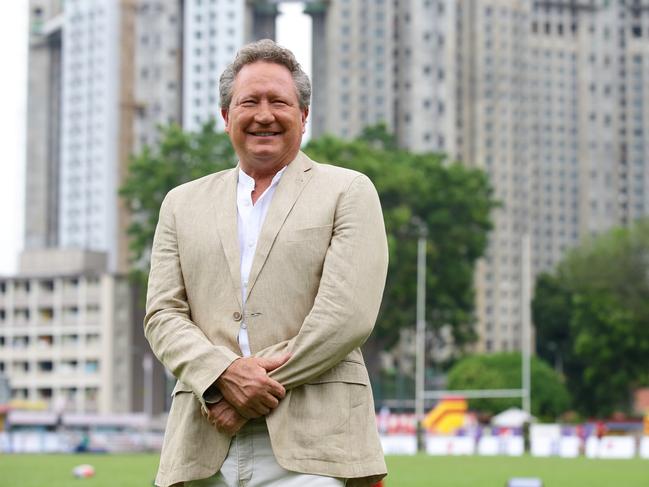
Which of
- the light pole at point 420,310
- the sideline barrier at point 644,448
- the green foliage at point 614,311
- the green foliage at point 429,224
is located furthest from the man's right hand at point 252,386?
the green foliage at point 614,311

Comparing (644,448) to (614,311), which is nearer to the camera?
(644,448)

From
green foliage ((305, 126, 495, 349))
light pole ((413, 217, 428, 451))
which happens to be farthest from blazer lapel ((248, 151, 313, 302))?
green foliage ((305, 126, 495, 349))

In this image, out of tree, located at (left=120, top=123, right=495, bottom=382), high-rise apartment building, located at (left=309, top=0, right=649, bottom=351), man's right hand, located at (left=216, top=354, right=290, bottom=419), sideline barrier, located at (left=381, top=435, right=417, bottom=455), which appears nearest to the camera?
man's right hand, located at (left=216, top=354, right=290, bottom=419)

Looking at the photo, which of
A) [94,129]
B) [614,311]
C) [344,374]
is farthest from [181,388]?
[94,129]

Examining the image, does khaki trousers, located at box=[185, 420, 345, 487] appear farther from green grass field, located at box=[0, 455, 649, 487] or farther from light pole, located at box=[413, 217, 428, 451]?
light pole, located at box=[413, 217, 428, 451]

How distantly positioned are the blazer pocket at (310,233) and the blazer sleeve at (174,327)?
356 mm

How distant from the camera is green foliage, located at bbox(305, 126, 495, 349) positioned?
6134 centimetres

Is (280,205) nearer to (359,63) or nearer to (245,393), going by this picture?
(245,393)

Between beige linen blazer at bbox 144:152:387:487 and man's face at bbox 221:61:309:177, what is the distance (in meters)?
0.09

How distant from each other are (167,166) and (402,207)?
10542 millimetres

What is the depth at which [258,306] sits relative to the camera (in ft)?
12.4

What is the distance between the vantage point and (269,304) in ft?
12.4

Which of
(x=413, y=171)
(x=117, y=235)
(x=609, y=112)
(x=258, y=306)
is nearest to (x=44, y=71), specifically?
(x=117, y=235)

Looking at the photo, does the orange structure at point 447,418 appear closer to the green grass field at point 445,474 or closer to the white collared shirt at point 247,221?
the green grass field at point 445,474
